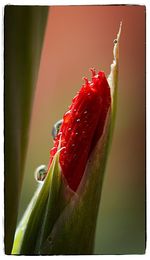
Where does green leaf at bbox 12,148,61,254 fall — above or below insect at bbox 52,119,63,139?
below

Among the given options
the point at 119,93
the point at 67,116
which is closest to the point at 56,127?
the point at 67,116

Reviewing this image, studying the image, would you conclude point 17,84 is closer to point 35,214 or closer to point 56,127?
point 56,127

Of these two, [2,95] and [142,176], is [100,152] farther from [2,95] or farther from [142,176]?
[2,95]

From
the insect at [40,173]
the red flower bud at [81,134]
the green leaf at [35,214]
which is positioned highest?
the red flower bud at [81,134]

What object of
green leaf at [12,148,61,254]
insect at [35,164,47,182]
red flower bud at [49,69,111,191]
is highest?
red flower bud at [49,69,111,191]
